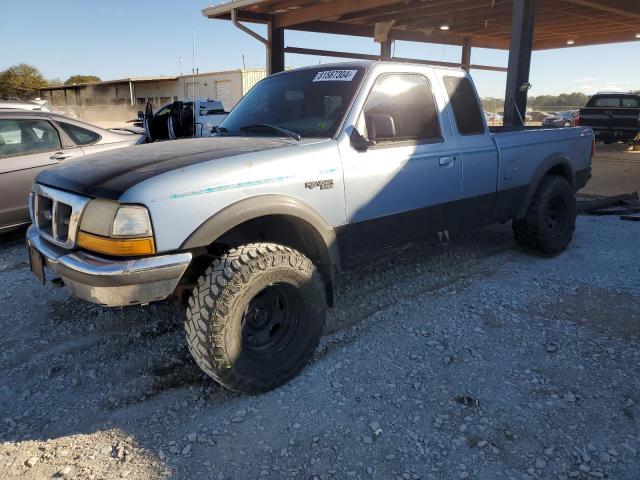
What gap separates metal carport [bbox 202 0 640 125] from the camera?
8.59 m

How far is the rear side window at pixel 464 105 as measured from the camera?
4.21 metres

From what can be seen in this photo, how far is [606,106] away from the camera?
1603 cm

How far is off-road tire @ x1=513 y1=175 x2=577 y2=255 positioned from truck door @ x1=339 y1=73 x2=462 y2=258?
1.43 meters

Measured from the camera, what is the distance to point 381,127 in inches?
130

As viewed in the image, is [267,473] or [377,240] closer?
[267,473]

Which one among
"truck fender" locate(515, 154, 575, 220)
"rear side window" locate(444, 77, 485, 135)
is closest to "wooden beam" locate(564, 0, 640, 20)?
"truck fender" locate(515, 154, 575, 220)

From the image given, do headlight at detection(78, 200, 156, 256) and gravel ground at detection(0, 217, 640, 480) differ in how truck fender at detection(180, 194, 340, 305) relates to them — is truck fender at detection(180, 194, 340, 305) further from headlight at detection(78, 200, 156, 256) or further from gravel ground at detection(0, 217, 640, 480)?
gravel ground at detection(0, 217, 640, 480)

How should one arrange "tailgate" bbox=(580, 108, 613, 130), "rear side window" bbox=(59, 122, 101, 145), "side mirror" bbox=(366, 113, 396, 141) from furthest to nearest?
"tailgate" bbox=(580, 108, 613, 130), "rear side window" bbox=(59, 122, 101, 145), "side mirror" bbox=(366, 113, 396, 141)

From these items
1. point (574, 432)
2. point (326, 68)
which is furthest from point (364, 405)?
point (326, 68)

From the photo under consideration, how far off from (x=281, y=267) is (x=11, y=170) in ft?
14.4

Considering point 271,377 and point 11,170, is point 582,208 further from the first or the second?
point 11,170

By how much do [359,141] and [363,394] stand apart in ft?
5.16

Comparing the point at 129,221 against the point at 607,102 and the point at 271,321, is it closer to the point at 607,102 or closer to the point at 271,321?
the point at 271,321

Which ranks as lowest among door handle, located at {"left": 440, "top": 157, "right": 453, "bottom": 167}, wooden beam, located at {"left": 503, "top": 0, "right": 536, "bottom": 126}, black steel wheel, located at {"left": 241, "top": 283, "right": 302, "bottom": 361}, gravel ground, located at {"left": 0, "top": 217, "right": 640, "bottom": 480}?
gravel ground, located at {"left": 0, "top": 217, "right": 640, "bottom": 480}
